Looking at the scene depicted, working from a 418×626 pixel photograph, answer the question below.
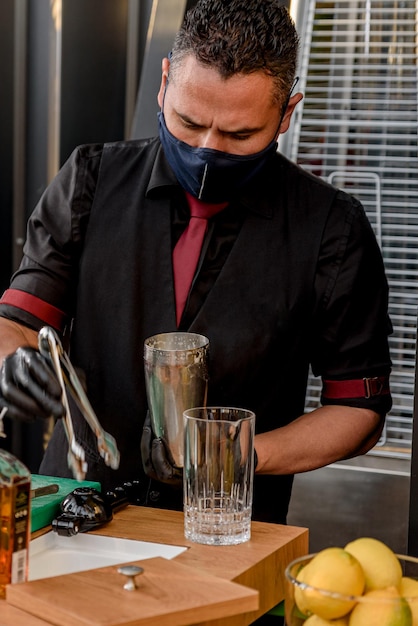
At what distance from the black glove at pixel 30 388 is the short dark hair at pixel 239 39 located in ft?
2.20

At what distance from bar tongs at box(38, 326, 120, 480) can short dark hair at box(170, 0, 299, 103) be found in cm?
67

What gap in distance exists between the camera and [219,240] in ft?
7.07

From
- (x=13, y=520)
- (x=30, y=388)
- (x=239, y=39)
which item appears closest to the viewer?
(x=13, y=520)

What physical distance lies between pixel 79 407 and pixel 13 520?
215 mm

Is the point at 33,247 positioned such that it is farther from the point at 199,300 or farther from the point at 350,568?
the point at 350,568

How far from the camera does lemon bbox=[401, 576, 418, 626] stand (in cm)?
114

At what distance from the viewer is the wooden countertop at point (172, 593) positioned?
1.22 meters

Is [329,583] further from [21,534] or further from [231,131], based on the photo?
[231,131]

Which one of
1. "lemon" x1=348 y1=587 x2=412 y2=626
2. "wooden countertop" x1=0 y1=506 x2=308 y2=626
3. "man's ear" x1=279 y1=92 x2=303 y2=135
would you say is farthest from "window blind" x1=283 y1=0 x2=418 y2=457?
"lemon" x1=348 y1=587 x2=412 y2=626

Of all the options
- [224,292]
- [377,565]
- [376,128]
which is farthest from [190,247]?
[376,128]

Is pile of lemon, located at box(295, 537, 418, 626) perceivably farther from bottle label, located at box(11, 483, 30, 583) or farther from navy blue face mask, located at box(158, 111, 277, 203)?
navy blue face mask, located at box(158, 111, 277, 203)

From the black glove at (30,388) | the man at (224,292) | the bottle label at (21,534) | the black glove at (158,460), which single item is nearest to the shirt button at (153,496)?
the man at (224,292)

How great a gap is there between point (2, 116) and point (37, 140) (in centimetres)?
17

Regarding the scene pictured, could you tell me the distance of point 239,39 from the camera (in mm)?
1889
